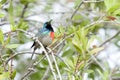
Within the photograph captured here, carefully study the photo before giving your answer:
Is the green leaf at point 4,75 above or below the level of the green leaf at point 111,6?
below

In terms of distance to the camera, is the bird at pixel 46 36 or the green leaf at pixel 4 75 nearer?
the green leaf at pixel 4 75

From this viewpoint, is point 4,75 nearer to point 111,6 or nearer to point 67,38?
point 67,38

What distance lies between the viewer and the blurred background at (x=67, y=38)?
1.86 metres

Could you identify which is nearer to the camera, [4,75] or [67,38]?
[4,75]

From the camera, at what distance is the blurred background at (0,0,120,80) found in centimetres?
186

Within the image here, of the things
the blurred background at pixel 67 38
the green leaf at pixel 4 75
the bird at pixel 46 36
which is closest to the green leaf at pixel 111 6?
the blurred background at pixel 67 38

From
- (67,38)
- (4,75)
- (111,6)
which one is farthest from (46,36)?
(4,75)

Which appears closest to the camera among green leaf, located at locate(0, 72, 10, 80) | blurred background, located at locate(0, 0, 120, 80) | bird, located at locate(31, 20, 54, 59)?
green leaf, located at locate(0, 72, 10, 80)

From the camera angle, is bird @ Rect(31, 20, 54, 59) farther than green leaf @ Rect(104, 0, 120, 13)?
Yes

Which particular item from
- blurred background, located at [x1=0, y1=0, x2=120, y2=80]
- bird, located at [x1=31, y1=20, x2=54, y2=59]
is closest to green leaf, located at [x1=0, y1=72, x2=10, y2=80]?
blurred background, located at [x1=0, y1=0, x2=120, y2=80]

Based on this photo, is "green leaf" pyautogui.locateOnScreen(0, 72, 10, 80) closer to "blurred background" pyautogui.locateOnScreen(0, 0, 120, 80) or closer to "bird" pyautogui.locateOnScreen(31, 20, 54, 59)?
"blurred background" pyautogui.locateOnScreen(0, 0, 120, 80)

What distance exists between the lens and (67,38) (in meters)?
2.05

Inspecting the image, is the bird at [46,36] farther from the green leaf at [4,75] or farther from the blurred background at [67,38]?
the green leaf at [4,75]

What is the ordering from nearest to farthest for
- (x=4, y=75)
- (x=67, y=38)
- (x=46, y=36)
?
(x=4, y=75) → (x=67, y=38) → (x=46, y=36)
